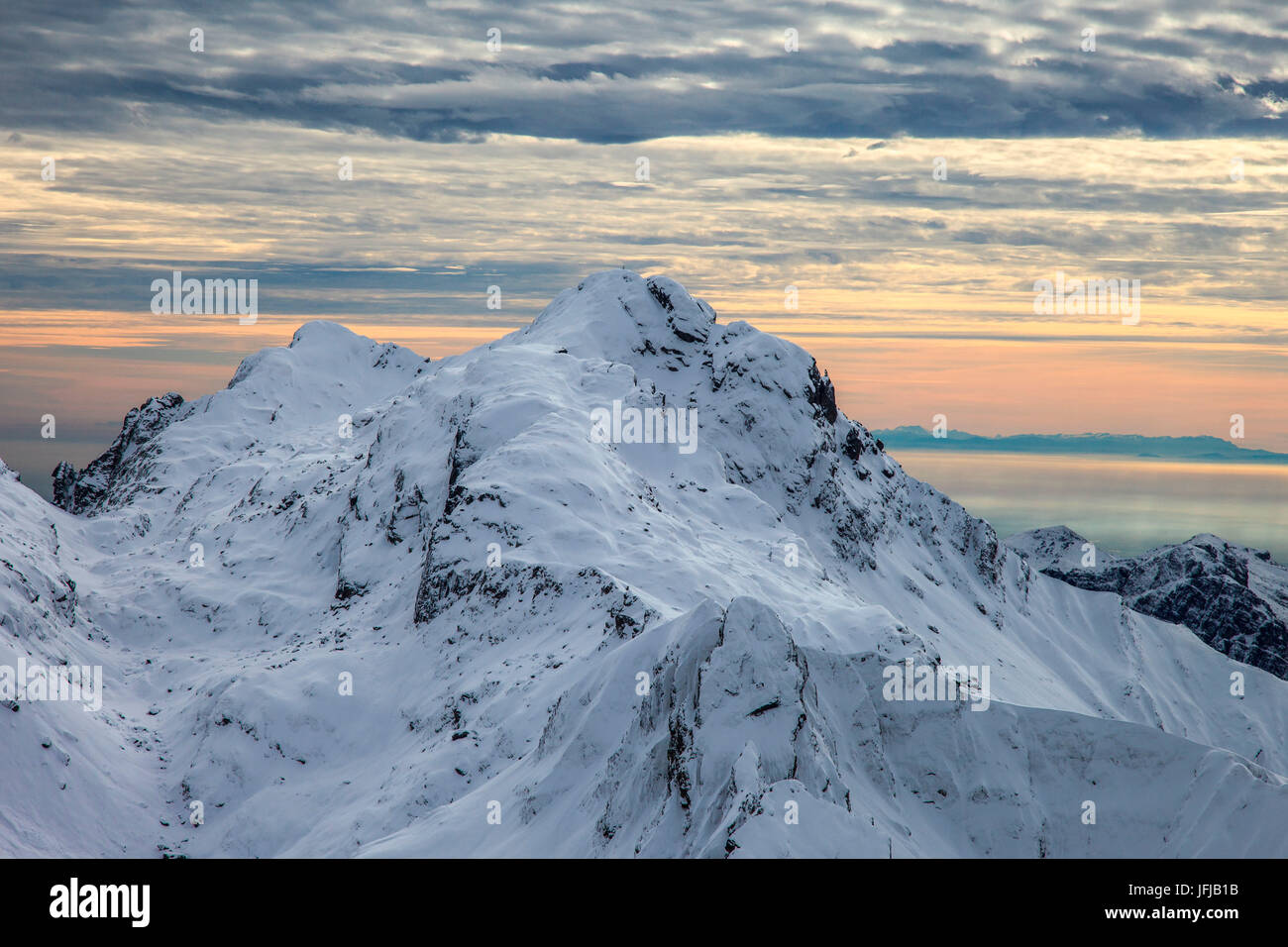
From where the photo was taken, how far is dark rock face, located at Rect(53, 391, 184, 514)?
126188 mm

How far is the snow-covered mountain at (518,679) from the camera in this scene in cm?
2962

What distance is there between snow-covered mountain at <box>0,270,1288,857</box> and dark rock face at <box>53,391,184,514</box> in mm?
30256

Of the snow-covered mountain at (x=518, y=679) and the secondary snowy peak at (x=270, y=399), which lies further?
the secondary snowy peak at (x=270, y=399)

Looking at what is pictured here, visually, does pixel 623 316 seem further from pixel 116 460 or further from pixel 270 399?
pixel 116 460

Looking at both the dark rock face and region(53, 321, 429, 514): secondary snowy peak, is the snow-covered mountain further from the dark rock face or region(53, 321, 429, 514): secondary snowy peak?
the dark rock face

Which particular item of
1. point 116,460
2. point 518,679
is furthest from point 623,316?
point 116,460

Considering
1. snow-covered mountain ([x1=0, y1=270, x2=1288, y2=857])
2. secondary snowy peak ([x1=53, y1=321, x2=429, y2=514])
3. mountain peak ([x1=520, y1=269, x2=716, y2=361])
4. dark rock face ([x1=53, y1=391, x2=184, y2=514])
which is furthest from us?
dark rock face ([x1=53, y1=391, x2=184, y2=514])

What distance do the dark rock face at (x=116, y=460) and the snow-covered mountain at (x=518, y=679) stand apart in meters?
30.3

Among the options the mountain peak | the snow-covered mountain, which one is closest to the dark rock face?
the snow-covered mountain

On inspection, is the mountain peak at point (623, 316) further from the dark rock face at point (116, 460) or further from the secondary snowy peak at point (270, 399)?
the dark rock face at point (116, 460)

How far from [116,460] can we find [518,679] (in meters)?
114

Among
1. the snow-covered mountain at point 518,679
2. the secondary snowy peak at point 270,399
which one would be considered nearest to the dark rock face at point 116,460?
the secondary snowy peak at point 270,399
